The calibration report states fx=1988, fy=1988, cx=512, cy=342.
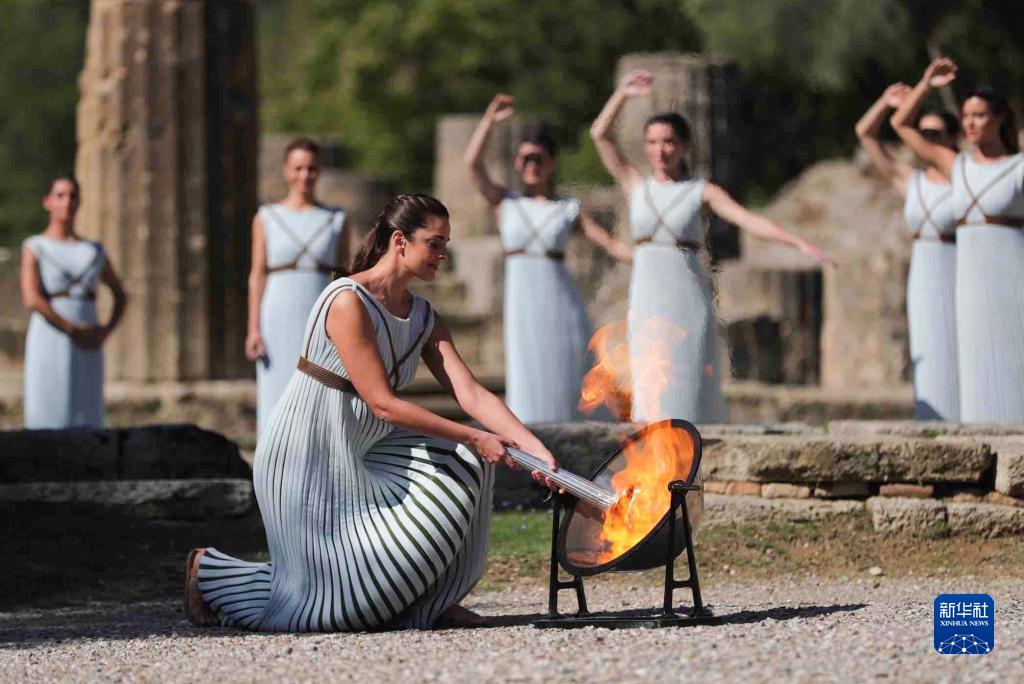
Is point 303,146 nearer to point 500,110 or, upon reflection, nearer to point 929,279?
point 500,110

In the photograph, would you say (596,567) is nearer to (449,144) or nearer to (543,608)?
(543,608)

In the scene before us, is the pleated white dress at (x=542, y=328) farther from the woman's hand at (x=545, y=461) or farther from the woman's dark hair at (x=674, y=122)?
the woman's hand at (x=545, y=461)

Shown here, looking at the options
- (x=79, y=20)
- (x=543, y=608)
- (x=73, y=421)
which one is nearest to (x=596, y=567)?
(x=543, y=608)

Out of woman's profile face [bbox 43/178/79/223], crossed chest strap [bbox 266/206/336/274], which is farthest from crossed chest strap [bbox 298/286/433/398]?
woman's profile face [bbox 43/178/79/223]

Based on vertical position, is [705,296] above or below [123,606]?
above

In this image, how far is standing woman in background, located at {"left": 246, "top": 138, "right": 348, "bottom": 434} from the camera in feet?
35.0

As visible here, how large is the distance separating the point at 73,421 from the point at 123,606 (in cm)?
389

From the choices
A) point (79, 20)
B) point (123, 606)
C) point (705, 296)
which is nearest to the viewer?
point (123, 606)

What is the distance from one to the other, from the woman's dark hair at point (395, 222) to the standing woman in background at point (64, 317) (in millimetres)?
4776

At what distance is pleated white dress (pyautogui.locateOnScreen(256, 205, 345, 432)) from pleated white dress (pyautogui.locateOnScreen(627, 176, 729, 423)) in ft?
5.66

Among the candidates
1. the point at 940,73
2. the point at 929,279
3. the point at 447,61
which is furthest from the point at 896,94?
the point at 447,61

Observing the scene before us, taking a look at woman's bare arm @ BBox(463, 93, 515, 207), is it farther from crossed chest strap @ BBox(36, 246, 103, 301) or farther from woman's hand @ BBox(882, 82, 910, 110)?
crossed chest strap @ BBox(36, 246, 103, 301)

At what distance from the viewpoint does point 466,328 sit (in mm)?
19484

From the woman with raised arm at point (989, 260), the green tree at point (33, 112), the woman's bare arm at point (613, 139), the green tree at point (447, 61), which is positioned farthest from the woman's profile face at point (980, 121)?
the green tree at point (33, 112)
